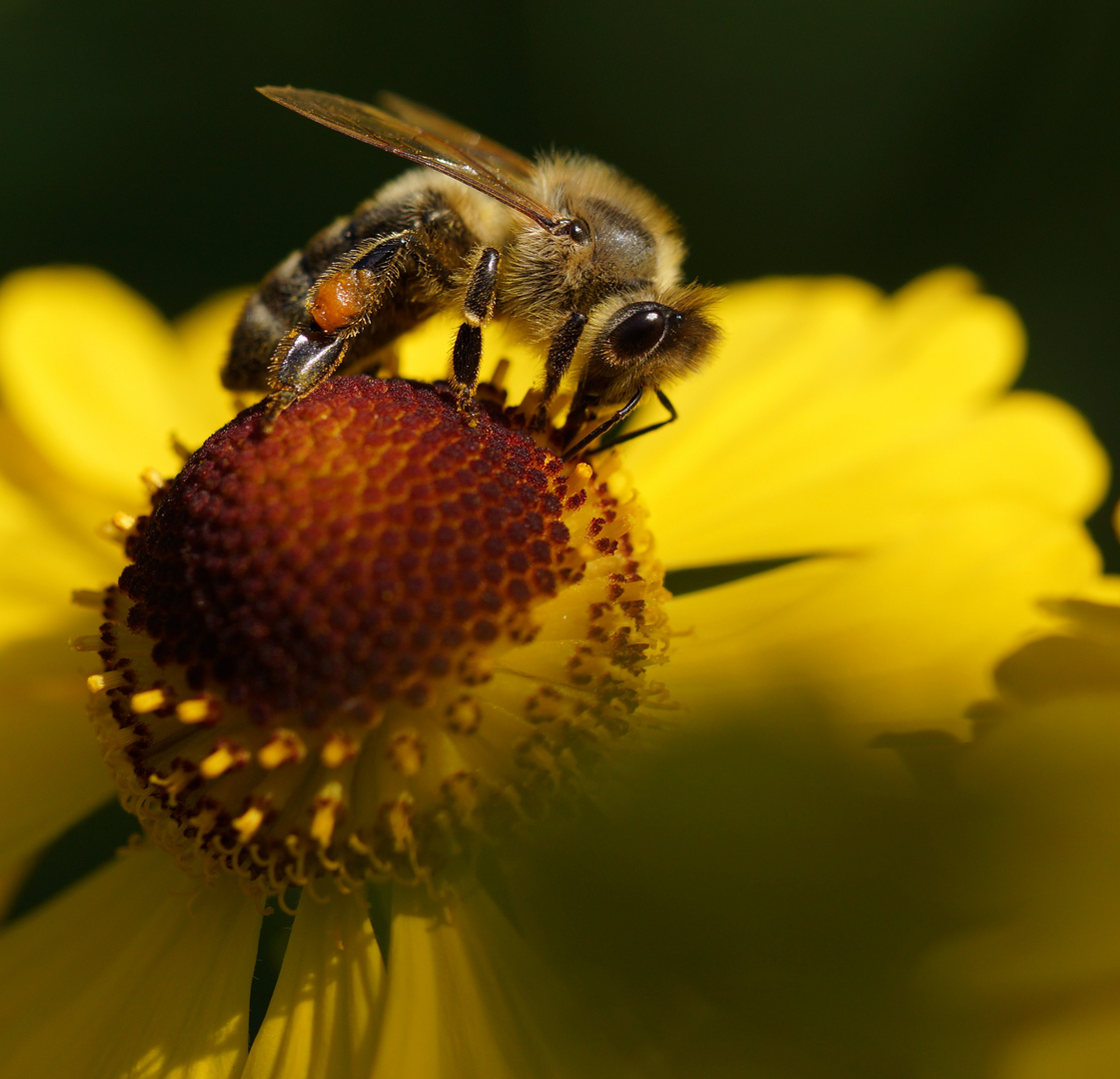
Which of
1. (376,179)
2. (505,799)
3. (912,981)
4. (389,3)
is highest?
(389,3)

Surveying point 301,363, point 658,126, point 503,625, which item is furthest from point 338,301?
point 658,126

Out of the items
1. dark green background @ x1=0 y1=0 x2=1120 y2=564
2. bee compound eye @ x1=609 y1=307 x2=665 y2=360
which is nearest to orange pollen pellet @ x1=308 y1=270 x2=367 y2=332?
bee compound eye @ x1=609 y1=307 x2=665 y2=360

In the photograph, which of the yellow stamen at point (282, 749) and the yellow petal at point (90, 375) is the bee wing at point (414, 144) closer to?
the yellow stamen at point (282, 749)

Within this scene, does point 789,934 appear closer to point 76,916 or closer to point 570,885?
point 570,885

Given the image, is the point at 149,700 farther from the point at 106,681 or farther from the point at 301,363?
the point at 301,363

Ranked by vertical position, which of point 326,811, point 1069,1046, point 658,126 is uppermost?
point 658,126

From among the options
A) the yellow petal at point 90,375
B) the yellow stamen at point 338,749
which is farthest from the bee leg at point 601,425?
the yellow petal at point 90,375

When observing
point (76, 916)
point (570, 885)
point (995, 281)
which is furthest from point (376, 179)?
point (570, 885)
